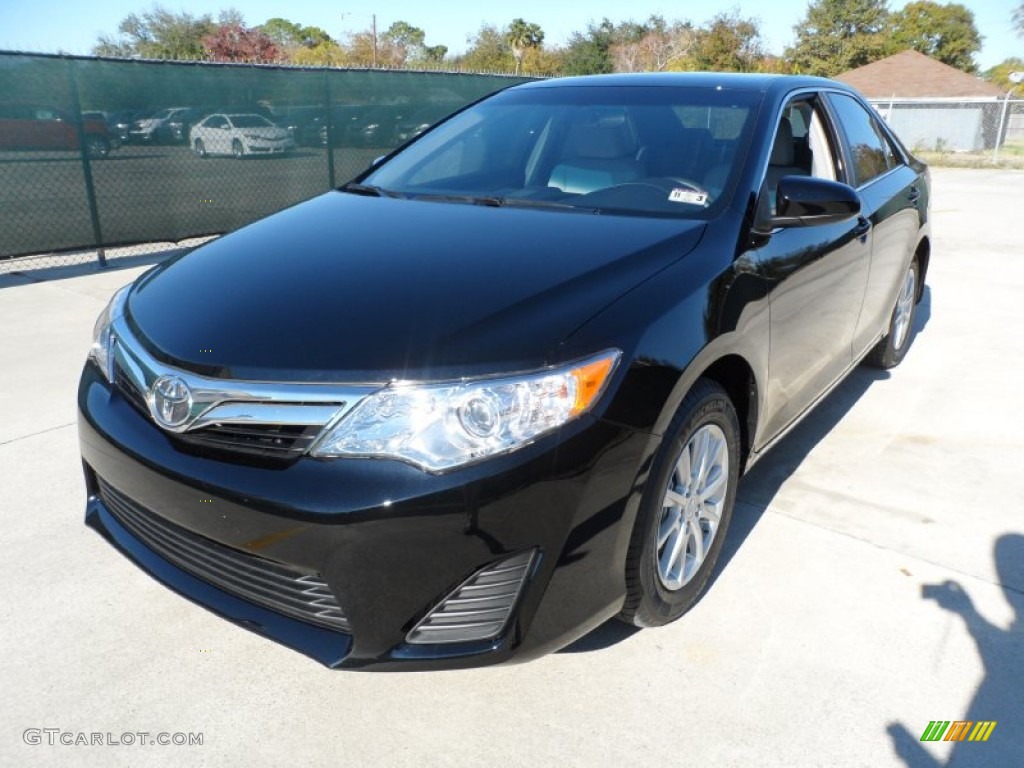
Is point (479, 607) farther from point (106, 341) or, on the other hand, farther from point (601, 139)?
point (601, 139)

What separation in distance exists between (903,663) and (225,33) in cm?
5607

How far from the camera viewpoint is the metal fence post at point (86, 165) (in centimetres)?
718

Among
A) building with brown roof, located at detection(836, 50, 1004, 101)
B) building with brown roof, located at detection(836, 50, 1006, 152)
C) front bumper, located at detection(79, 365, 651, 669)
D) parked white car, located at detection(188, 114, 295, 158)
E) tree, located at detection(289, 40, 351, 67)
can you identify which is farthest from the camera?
tree, located at detection(289, 40, 351, 67)

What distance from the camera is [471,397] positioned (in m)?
1.82

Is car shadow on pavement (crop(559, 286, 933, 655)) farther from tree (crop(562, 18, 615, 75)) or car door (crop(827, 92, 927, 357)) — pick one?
tree (crop(562, 18, 615, 75))

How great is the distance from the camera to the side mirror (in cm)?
269

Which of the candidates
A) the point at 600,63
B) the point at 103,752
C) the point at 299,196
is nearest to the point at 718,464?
the point at 103,752

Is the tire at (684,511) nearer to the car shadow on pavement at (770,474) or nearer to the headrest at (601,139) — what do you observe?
the car shadow on pavement at (770,474)

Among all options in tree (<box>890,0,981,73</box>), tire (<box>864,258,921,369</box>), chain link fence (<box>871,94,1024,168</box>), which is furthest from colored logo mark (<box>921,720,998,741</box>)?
tree (<box>890,0,981,73</box>)

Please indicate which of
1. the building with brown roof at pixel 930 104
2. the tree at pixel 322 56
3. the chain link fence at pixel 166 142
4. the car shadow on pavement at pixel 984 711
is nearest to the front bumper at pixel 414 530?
the car shadow on pavement at pixel 984 711

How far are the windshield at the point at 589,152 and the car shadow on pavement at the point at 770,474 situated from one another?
1200 millimetres

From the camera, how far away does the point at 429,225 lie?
2.75m

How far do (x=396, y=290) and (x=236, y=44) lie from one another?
180ft

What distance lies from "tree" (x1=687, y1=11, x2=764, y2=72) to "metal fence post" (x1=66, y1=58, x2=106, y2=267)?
41.0 m
